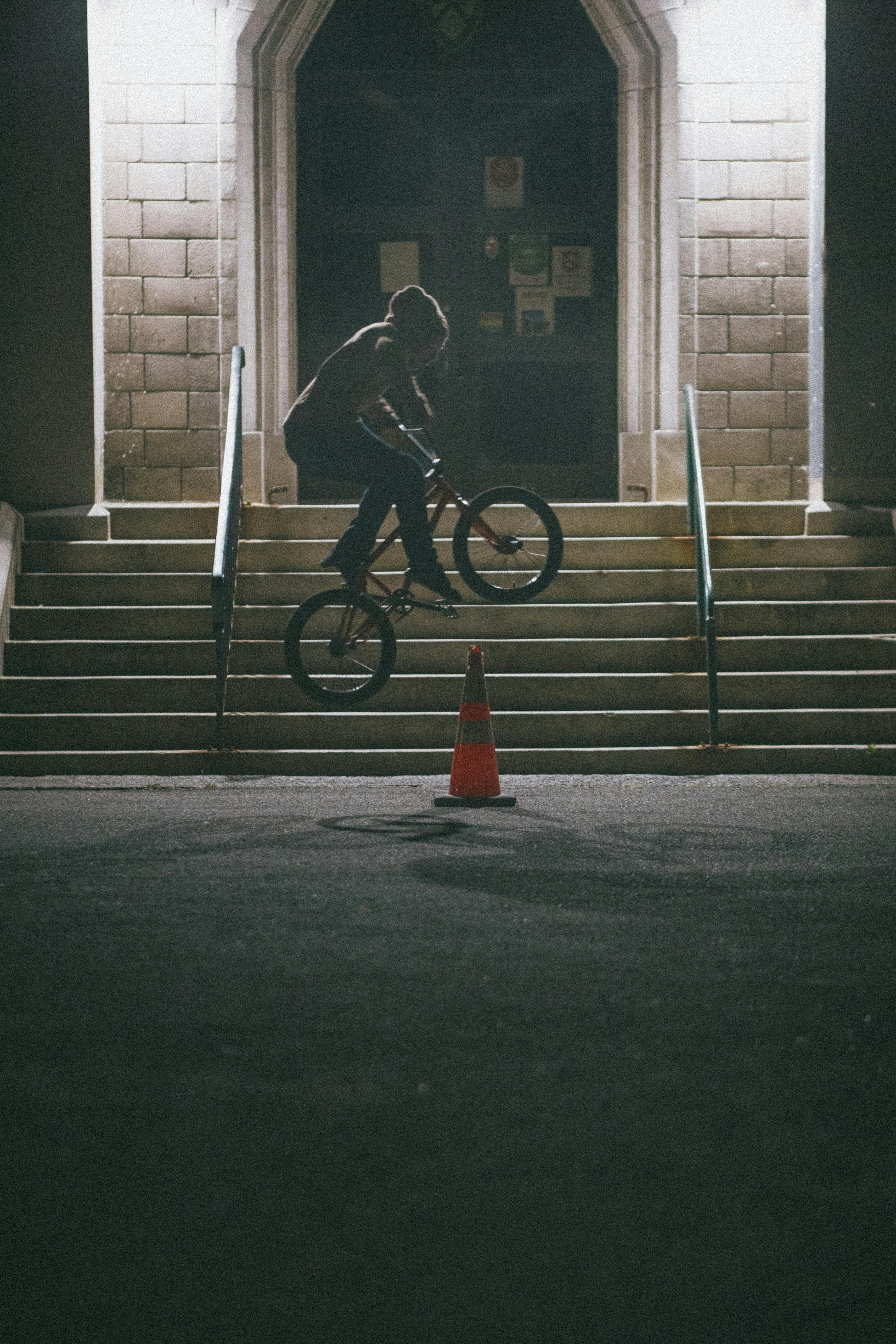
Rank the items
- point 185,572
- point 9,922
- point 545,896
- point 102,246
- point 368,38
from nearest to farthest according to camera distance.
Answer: point 9,922
point 545,896
point 185,572
point 102,246
point 368,38

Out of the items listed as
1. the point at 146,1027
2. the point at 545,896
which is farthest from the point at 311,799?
the point at 146,1027

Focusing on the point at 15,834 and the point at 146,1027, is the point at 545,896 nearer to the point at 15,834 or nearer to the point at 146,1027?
the point at 146,1027

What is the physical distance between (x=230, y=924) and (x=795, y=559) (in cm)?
732

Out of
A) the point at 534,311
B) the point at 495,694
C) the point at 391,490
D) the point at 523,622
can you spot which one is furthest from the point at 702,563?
the point at 534,311

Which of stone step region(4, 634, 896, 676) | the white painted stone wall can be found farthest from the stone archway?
stone step region(4, 634, 896, 676)

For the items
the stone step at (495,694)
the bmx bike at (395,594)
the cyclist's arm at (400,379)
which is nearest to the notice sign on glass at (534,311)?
the bmx bike at (395,594)

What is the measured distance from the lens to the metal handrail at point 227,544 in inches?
392

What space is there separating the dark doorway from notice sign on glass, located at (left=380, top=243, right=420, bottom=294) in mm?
12

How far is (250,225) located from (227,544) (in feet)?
13.4

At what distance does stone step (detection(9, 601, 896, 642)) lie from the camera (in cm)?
1123

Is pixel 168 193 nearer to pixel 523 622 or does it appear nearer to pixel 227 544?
pixel 227 544

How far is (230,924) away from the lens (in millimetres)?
5742

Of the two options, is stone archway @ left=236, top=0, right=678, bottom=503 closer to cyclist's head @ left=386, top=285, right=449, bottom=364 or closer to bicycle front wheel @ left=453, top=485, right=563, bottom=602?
bicycle front wheel @ left=453, top=485, right=563, bottom=602

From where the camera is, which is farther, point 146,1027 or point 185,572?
point 185,572
